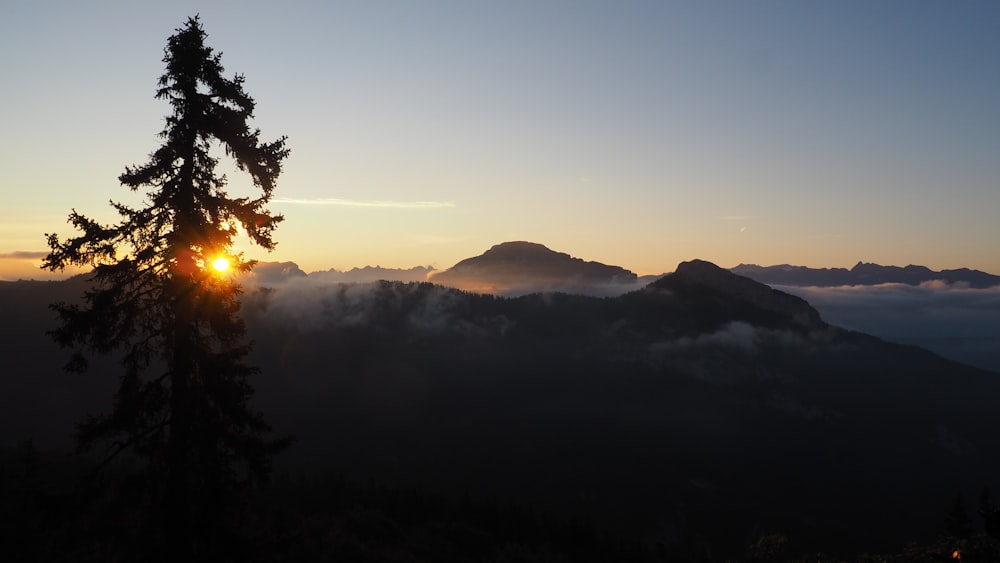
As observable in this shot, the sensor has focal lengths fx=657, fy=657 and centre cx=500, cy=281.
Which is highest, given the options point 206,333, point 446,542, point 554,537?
point 206,333

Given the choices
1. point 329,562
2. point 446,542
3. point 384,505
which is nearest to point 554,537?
point 384,505

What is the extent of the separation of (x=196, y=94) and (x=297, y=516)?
60.2 meters

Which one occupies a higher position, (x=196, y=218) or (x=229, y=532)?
(x=196, y=218)

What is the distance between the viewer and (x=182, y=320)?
18.5 meters

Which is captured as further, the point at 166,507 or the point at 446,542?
the point at 446,542

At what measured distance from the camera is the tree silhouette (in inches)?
704

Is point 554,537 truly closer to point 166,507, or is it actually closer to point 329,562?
point 329,562

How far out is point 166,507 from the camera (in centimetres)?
1798

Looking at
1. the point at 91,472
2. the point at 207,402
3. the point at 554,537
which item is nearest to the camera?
the point at 91,472

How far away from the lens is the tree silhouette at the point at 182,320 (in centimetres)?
1788

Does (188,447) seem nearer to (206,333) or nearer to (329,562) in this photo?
(206,333)

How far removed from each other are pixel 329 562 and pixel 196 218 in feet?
104

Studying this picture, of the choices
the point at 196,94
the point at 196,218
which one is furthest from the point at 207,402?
the point at 196,94

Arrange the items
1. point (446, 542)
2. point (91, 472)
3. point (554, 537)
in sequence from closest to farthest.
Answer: point (91, 472) → point (446, 542) → point (554, 537)
